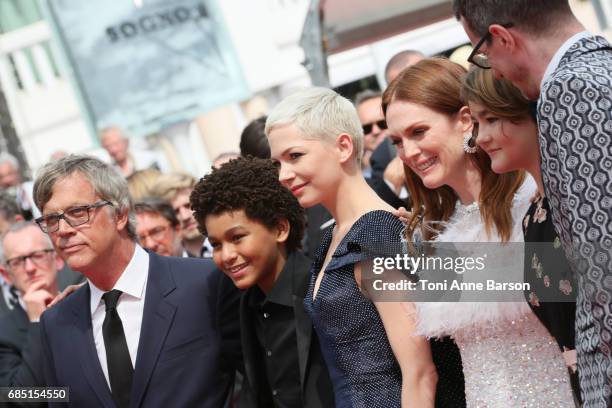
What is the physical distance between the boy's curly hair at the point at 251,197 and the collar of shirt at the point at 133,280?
38cm

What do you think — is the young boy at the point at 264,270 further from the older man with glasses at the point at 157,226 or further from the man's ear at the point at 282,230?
the older man with glasses at the point at 157,226

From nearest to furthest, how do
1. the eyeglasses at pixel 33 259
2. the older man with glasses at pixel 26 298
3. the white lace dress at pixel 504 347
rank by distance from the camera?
1. the white lace dress at pixel 504 347
2. the older man with glasses at pixel 26 298
3. the eyeglasses at pixel 33 259

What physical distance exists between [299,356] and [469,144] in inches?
43.9

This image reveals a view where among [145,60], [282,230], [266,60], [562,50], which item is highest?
[145,60]

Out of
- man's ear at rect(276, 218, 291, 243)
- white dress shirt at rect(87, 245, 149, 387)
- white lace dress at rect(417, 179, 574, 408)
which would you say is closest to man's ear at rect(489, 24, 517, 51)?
white lace dress at rect(417, 179, 574, 408)

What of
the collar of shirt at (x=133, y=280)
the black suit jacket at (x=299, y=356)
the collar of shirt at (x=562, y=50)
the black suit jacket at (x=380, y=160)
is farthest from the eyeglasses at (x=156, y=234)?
the collar of shirt at (x=562, y=50)

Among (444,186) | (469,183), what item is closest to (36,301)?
(444,186)

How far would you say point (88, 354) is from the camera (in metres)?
4.11

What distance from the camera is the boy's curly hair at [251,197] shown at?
156 inches

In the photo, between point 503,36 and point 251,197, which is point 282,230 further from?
point 503,36

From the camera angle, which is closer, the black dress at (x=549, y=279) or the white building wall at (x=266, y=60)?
the black dress at (x=549, y=279)

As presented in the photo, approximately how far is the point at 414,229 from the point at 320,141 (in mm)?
511

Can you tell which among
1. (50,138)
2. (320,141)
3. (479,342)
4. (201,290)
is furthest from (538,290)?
(50,138)

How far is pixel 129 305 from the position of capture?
4223 mm
